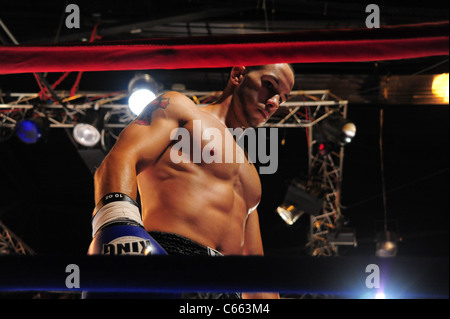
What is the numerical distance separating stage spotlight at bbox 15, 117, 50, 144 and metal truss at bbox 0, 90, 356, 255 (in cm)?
18

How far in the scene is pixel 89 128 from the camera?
470 cm

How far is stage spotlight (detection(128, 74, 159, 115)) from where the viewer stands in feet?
14.5

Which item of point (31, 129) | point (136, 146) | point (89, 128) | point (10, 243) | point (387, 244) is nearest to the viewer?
point (136, 146)

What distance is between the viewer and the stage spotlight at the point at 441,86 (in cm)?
475

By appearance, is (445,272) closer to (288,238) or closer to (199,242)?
(199,242)

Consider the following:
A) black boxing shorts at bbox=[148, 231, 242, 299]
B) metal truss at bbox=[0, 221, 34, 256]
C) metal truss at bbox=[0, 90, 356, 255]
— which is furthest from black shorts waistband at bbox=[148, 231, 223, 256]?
metal truss at bbox=[0, 221, 34, 256]

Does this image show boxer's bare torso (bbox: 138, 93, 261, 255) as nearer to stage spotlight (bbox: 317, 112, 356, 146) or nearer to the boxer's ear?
the boxer's ear

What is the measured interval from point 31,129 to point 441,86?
3769mm

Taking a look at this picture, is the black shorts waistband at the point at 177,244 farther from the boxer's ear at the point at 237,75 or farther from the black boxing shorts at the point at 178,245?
the boxer's ear at the point at 237,75

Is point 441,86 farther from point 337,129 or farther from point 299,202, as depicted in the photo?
point 299,202

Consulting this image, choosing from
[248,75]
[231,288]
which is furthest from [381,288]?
[248,75]

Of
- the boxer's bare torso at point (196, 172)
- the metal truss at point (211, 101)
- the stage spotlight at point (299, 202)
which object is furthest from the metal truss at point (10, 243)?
the boxer's bare torso at point (196, 172)

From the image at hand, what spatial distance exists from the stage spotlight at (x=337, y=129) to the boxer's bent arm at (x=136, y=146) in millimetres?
3378

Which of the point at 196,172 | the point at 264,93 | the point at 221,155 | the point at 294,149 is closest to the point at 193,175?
the point at 196,172
